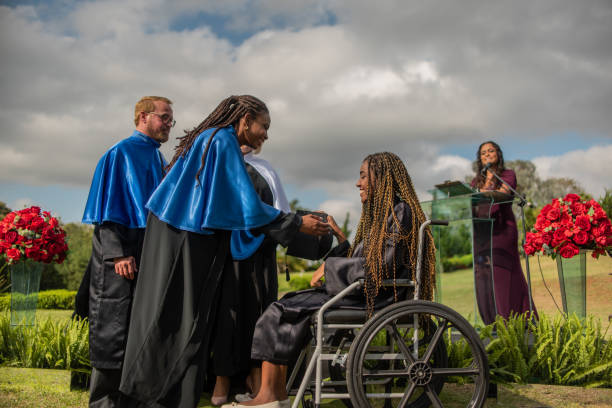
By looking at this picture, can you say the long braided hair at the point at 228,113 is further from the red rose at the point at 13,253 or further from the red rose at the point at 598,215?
the red rose at the point at 13,253

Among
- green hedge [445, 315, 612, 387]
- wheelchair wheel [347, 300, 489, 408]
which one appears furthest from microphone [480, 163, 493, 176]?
wheelchair wheel [347, 300, 489, 408]

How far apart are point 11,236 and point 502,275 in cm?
582

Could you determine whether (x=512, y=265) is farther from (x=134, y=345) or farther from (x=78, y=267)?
(x=78, y=267)

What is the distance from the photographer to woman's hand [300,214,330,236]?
2.96 metres

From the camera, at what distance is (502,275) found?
5.95 metres

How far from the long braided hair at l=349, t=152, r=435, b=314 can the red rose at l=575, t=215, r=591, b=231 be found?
267 centimetres

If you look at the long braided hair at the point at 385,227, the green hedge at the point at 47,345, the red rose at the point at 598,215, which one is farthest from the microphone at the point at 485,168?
the green hedge at the point at 47,345

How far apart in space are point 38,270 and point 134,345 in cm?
401

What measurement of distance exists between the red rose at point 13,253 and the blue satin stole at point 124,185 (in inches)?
115

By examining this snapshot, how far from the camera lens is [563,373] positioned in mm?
4289

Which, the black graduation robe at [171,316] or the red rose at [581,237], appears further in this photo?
the red rose at [581,237]

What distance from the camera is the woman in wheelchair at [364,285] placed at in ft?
9.34

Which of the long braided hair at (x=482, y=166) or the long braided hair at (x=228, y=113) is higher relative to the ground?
the long braided hair at (x=482, y=166)

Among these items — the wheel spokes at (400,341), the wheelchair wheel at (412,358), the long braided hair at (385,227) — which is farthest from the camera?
the long braided hair at (385,227)
